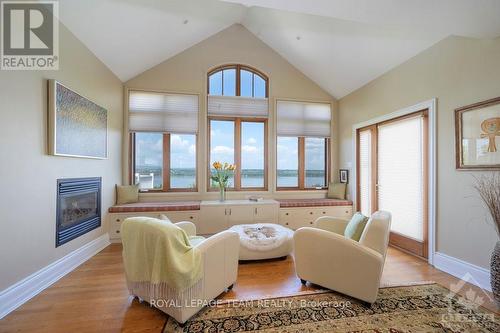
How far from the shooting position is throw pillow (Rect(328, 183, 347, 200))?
448cm

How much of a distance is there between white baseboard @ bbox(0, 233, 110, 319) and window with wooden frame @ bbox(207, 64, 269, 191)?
7.26 feet

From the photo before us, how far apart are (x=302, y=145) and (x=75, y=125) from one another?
156 inches

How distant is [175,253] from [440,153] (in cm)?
328

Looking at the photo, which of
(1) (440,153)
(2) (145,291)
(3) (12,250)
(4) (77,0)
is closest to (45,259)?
(3) (12,250)

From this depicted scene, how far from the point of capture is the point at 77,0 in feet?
7.61

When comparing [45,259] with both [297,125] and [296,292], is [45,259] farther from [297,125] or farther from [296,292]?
[297,125]

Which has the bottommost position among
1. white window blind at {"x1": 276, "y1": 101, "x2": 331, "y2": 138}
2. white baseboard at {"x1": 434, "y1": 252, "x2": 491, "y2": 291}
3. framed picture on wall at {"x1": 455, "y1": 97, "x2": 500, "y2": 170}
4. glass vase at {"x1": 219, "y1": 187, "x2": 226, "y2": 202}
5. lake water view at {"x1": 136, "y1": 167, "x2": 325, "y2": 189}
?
white baseboard at {"x1": 434, "y1": 252, "x2": 491, "y2": 291}

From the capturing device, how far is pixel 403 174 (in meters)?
3.24

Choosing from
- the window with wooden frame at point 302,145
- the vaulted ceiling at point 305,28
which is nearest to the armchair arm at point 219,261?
the vaulted ceiling at point 305,28

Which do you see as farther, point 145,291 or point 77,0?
point 77,0

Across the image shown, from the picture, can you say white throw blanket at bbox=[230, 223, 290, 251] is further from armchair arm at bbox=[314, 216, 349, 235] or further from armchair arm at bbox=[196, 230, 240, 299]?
armchair arm at bbox=[196, 230, 240, 299]

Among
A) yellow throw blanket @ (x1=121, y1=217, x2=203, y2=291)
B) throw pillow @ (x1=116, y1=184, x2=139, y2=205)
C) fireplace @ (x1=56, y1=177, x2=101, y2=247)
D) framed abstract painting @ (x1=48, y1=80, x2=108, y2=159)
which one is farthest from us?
throw pillow @ (x1=116, y1=184, x2=139, y2=205)

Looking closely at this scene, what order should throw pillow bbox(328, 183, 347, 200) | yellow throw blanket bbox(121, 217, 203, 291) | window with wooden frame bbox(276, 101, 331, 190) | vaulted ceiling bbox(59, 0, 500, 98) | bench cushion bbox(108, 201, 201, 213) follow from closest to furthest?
1. yellow throw blanket bbox(121, 217, 203, 291)
2. vaulted ceiling bbox(59, 0, 500, 98)
3. bench cushion bbox(108, 201, 201, 213)
4. throw pillow bbox(328, 183, 347, 200)
5. window with wooden frame bbox(276, 101, 331, 190)

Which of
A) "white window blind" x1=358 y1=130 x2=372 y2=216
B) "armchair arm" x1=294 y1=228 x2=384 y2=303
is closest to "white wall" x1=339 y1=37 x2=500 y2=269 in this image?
"white window blind" x1=358 y1=130 x2=372 y2=216
